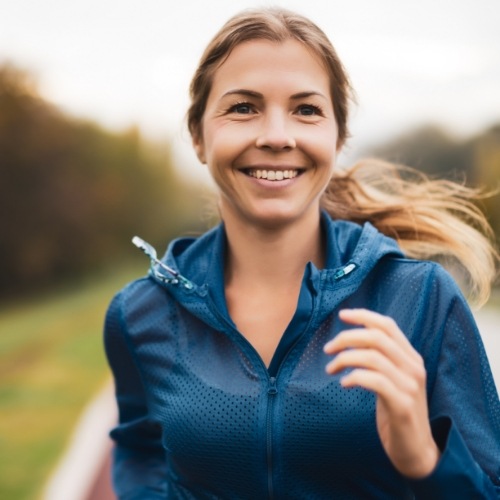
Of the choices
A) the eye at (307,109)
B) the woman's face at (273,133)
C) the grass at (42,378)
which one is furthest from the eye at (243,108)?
the grass at (42,378)

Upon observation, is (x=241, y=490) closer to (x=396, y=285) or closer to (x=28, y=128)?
(x=396, y=285)

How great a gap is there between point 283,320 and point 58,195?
617 inches

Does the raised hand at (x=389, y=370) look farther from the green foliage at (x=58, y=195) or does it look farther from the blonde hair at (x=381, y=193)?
the green foliage at (x=58, y=195)

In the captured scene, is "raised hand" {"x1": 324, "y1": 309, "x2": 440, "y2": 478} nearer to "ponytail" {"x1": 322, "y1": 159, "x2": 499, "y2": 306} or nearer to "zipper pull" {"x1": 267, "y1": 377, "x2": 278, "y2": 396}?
"zipper pull" {"x1": 267, "y1": 377, "x2": 278, "y2": 396}

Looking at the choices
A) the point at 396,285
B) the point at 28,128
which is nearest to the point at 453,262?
the point at 396,285

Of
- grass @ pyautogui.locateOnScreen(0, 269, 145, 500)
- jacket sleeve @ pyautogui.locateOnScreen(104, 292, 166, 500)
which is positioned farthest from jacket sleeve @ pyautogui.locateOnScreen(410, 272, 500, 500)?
grass @ pyautogui.locateOnScreen(0, 269, 145, 500)

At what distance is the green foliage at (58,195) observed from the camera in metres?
15.8

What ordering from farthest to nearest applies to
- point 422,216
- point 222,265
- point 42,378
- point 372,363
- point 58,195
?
point 58,195
point 42,378
point 422,216
point 222,265
point 372,363

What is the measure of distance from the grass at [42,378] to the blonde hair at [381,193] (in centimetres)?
353

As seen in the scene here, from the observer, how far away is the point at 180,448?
2203 millimetres

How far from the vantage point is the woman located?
200 centimetres

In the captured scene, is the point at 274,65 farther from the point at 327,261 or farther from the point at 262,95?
the point at 327,261

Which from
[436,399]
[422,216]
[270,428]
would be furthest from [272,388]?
[422,216]

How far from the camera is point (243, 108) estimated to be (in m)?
2.18
